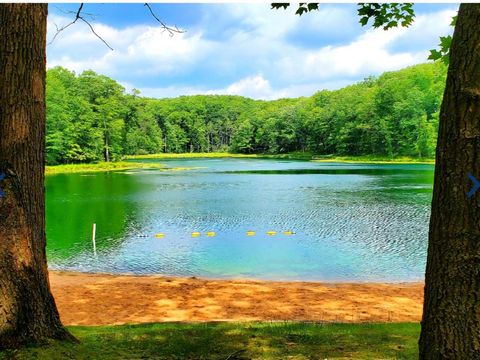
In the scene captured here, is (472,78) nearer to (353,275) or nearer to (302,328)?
(302,328)

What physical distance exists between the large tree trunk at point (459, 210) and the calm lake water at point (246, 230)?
1127 centimetres

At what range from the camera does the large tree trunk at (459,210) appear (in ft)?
9.49

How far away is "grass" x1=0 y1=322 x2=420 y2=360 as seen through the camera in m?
4.41

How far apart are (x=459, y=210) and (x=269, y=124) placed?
387 feet

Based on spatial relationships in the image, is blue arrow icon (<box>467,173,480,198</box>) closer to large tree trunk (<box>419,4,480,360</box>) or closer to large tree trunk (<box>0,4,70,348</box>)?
large tree trunk (<box>419,4,480,360</box>)

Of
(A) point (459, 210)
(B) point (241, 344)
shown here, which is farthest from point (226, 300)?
(A) point (459, 210)

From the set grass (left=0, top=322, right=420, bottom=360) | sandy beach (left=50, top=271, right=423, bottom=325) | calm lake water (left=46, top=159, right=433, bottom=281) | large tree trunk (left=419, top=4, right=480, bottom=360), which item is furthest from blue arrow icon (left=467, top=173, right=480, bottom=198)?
calm lake water (left=46, top=159, right=433, bottom=281)

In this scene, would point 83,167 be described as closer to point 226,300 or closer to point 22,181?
point 226,300

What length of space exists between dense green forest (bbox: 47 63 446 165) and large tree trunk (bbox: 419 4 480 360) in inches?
2014

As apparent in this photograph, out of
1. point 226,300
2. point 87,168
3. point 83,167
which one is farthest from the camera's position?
point 87,168

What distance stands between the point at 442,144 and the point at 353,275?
12020 mm

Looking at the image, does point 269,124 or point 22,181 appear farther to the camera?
point 269,124

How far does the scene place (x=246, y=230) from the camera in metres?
21.8

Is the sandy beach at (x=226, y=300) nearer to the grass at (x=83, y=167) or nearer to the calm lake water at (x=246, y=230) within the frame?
the calm lake water at (x=246, y=230)
